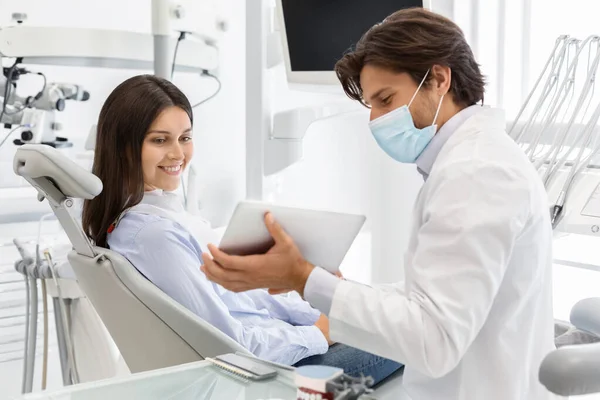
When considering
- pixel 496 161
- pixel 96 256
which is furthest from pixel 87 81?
pixel 496 161

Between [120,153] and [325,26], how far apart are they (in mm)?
827

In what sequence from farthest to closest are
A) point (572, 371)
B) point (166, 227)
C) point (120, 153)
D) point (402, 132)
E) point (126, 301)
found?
point (120, 153) → point (166, 227) → point (126, 301) → point (402, 132) → point (572, 371)

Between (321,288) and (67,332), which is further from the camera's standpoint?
(67,332)

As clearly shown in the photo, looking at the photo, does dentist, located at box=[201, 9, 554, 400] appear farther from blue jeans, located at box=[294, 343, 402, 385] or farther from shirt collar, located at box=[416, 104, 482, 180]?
blue jeans, located at box=[294, 343, 402, 385]

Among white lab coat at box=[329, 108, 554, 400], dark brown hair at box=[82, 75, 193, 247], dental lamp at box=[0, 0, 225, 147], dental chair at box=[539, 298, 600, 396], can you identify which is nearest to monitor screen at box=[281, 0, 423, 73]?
dental lamp at box=[0, 0, 225, 147]

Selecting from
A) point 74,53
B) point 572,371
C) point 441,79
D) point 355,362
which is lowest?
point 355,362

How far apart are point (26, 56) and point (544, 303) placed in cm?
172

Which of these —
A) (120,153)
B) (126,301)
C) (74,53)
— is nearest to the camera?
(126,301)

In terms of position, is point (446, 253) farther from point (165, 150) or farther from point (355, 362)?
point (165, 150)

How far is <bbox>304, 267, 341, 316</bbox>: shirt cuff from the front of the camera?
117 centimetres

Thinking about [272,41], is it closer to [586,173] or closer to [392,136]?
[586,173]

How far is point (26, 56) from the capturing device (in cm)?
224

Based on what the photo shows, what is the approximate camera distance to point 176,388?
1.21 meters

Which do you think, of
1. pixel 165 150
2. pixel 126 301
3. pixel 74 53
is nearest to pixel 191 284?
pixel 126 301
